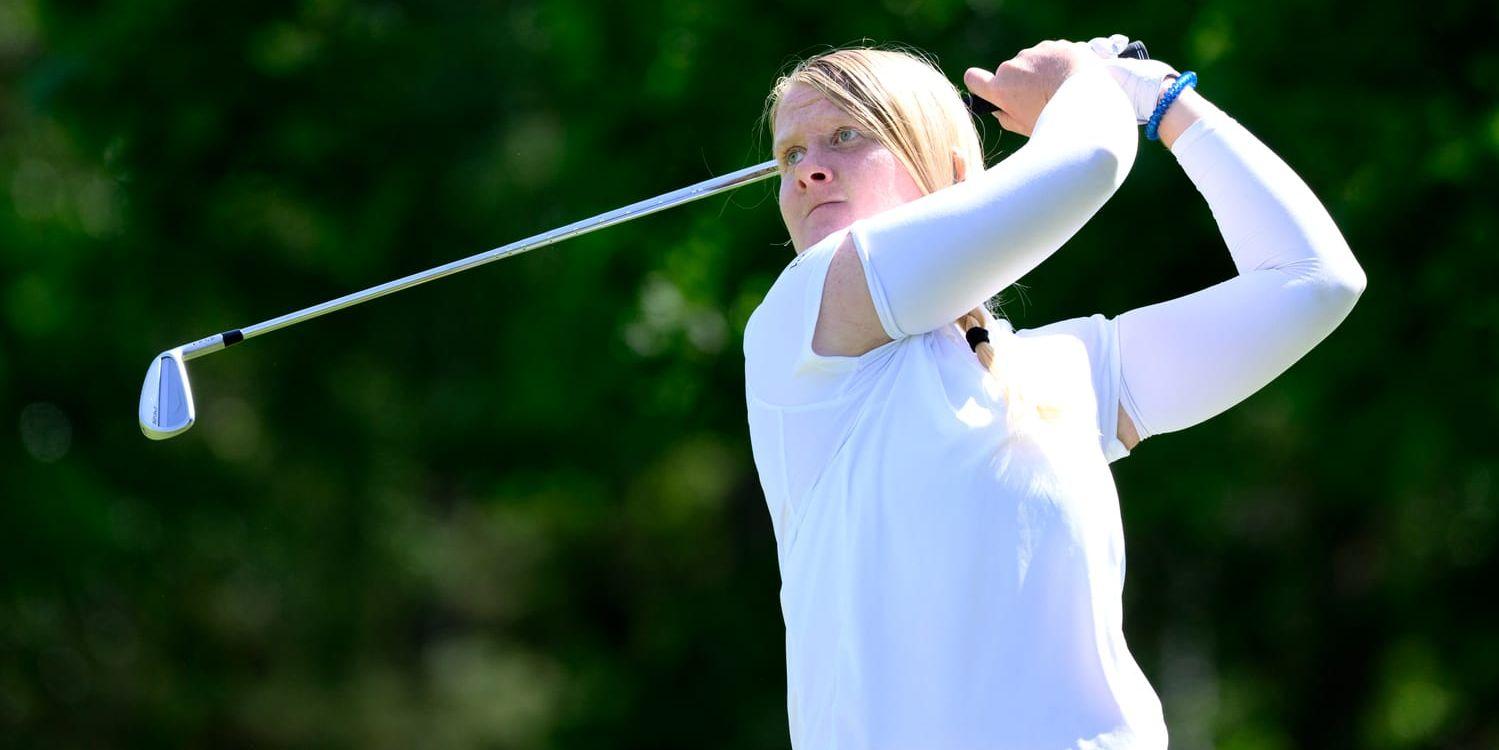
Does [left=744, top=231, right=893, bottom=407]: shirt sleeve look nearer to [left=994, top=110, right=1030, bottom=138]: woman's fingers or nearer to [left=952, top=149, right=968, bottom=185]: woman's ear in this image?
[left=952, top=149, right=968, bottom=185]: woman's ear

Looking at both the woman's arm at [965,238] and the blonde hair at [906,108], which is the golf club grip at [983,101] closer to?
the blonde hair at [906,108]

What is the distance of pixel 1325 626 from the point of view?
1261 centimetres

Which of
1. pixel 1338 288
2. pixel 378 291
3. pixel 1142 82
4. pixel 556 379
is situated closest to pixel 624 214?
pixel 378 291

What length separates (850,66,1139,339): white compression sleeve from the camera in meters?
2.26

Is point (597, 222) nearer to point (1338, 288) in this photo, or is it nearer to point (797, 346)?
point (797, 346)

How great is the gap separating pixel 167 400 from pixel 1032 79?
163 cm

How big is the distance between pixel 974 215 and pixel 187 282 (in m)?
8.85

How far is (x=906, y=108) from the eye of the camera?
254 centimetres

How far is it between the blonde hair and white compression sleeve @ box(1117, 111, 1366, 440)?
0.74 ft

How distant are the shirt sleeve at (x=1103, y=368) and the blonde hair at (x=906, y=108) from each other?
127 mm

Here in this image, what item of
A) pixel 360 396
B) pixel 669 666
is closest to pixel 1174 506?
pixel 669 666

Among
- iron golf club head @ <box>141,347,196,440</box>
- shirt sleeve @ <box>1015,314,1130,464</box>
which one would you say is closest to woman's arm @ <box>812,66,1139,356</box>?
shirt sleeve @ <box>1015,314,1130,464</box>

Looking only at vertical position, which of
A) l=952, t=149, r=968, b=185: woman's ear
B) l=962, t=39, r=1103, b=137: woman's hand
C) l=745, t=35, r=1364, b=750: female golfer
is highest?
l=962, t=39, r=1103, b=137: woman's hand

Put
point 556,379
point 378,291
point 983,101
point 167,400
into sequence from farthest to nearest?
point 556,379 → point 167,400 → point 378,291 → point 983,101
